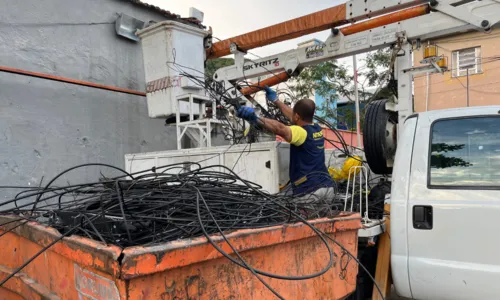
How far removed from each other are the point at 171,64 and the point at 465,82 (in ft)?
41.5

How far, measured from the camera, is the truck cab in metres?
2.60

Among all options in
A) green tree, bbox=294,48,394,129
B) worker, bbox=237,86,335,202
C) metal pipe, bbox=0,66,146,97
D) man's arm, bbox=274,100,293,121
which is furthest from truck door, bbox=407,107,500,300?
green tree, bbox=294,48,394,129

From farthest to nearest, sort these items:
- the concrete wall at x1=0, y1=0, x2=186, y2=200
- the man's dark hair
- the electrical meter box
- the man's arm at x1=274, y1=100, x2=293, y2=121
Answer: the concrete wall at x1=0, y1=0, x2=186, y2=200, the electrical meter box, the man's arm at x1=274, y1=100, x2=293, y2=121, the man's dark hair

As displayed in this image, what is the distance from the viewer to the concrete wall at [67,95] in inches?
243

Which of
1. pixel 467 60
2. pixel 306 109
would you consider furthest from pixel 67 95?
pixel 467 60

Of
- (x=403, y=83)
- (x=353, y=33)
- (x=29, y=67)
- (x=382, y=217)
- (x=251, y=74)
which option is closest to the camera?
(x=382, y=217)

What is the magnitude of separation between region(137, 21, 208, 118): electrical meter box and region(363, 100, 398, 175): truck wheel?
2980 mm

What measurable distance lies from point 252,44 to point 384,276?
4.00 metres

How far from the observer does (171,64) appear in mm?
5867

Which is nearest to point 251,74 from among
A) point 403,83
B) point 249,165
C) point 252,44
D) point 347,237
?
point 252,44

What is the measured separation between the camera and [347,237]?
106 inches

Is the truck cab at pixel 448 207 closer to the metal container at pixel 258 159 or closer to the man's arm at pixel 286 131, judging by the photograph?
the man's arm at pixel 286 131

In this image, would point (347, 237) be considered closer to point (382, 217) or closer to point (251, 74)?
point (382, 217)

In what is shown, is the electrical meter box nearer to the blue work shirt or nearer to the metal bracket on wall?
the metal bracket on wall
